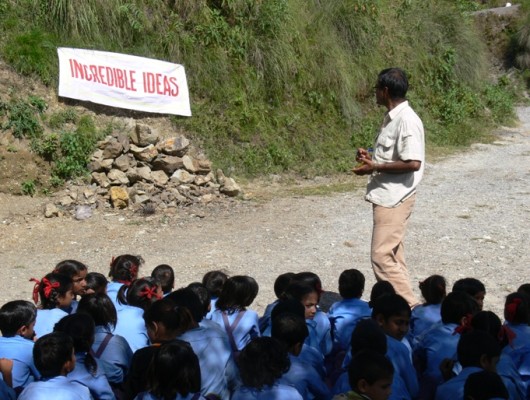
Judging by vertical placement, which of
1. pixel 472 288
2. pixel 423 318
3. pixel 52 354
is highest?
pixel 52 354

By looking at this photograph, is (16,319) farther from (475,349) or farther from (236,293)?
(475,349)

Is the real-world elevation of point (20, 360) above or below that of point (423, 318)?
above

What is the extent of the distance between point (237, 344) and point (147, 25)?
8085 millimetres

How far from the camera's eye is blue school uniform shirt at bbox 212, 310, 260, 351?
15.7ft

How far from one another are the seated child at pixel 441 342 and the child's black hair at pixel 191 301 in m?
1.24

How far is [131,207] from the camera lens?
9719 millimetres

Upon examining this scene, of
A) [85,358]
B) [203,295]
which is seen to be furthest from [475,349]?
[85,358]

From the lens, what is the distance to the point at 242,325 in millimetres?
4789

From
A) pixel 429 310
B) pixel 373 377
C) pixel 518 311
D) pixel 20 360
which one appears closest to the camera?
pixel 373 377

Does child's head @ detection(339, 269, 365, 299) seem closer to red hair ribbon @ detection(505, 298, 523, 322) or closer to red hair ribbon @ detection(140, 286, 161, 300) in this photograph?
red hair ribbon @ detection(505, 298, 523, 322)

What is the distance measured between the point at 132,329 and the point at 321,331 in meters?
1.13

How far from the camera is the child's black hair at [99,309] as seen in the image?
4512 mm

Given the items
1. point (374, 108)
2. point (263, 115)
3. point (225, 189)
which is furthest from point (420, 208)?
point (374, 108)

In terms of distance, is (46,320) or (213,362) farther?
(46,320)
